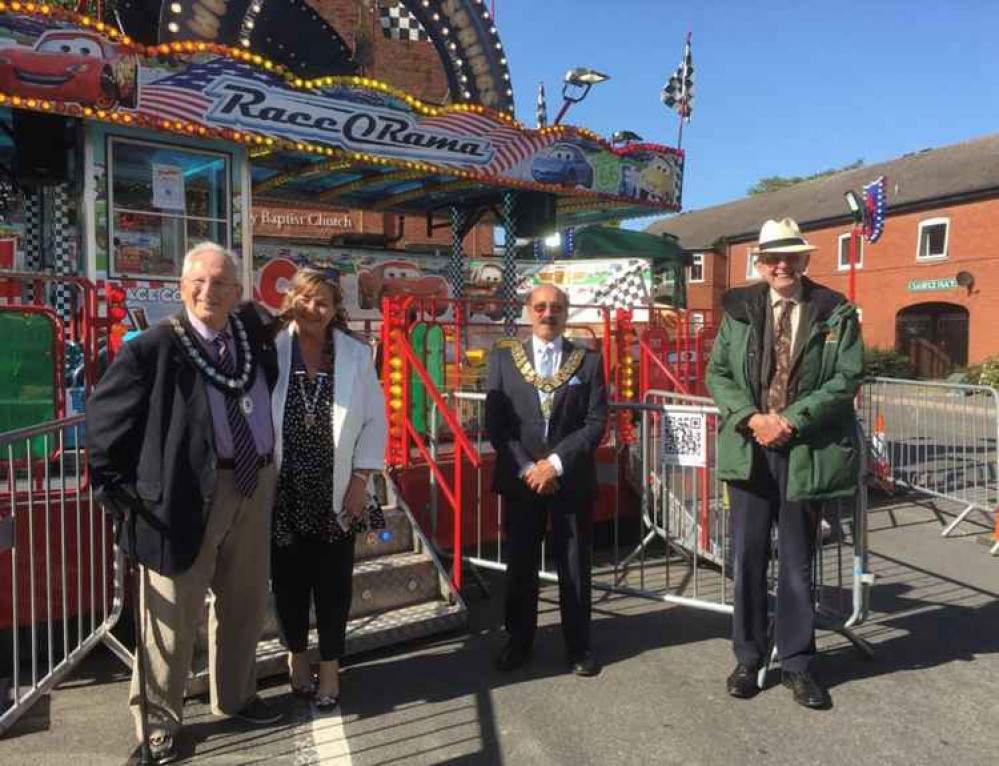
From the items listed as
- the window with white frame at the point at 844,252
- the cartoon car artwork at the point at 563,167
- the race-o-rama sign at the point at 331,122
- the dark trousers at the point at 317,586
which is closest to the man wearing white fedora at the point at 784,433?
the dark trousers at the point at 317,586

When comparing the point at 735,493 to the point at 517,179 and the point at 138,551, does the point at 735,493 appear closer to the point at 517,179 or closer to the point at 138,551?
the point at 138,551

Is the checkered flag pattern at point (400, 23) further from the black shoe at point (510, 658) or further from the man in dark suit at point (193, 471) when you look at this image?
the black shoe at point (510, 658)

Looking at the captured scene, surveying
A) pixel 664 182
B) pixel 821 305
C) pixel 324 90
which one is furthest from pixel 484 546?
pixel 664 182

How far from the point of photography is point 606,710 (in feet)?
11.7

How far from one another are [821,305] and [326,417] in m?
2.25

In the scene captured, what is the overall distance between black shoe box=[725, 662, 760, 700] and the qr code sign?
1.11 meters

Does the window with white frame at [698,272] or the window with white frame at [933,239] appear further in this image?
the window with white frame at [698,272]

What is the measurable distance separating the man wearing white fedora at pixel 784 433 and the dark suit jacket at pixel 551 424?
583mm

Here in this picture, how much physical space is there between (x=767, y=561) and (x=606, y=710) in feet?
3.32

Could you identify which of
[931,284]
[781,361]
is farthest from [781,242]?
[931,284]

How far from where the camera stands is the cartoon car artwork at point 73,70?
573 cm

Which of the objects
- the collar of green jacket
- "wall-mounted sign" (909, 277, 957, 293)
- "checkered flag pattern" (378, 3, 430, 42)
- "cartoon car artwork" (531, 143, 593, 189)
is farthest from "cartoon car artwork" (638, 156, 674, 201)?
"wall-mounted sign" (909, 277, 957, 293)

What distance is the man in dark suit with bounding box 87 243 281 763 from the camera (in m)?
2.85

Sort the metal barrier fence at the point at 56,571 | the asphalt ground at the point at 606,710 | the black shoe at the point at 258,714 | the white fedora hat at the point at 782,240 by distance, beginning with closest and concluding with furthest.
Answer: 1. the asphalt ground at the point at 606,710
2. the black shoe at the point at 258,714
3. the white fedora hat at the point at 782,240
4. the metal barrier fence at the point at 56,571
